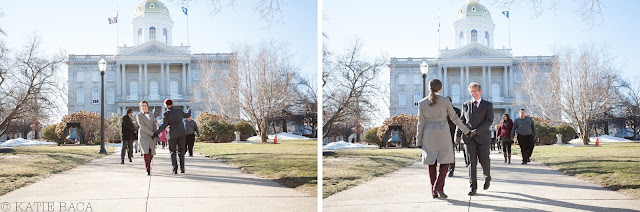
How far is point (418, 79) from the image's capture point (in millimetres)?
6215

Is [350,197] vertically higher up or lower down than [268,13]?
lower down

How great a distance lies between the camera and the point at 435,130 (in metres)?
5.35

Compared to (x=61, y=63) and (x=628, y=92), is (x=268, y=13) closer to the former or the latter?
(x=61, y=63)

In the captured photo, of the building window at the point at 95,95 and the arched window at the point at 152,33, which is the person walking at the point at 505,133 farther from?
the building window at the point at 95,95

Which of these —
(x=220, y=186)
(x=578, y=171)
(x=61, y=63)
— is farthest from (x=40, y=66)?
(x=578, y=171)

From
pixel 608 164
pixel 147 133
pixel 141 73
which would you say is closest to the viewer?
pixel 608 164

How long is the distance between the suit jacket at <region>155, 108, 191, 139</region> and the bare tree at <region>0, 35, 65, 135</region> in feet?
3.81

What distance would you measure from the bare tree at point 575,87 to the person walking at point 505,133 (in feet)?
1.06

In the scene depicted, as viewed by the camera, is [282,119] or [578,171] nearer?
[578,171]

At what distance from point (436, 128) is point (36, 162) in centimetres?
418

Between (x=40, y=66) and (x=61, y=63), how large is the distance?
0.70 ft

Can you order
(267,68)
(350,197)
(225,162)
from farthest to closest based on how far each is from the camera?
(267,68), (225,162), (350,197)

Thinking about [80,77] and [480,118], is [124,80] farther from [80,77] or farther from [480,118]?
[480,118]

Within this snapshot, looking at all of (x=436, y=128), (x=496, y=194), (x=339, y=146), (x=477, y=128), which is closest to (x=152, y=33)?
(x=339, y=146)
